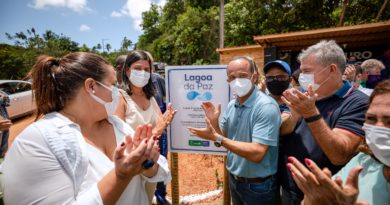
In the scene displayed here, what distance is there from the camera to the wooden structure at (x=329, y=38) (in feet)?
24.0

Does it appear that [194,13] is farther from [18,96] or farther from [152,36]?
[152,36]

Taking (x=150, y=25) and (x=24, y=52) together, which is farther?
(x=150, y=25)

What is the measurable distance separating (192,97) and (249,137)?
41.5 inches

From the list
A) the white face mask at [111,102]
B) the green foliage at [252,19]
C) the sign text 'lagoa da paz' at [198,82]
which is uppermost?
the green foliage at [252,19]

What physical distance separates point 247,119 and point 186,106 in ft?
3.40

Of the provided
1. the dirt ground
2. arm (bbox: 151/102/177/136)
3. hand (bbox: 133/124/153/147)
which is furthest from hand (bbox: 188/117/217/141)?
the dirt ground

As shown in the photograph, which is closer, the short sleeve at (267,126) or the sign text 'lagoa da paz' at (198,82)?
the short sleeve at (267,126)

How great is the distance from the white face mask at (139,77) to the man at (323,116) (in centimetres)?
168

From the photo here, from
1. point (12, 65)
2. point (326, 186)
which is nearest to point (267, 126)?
point (326, 186)

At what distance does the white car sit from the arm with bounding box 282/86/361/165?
10.2 m

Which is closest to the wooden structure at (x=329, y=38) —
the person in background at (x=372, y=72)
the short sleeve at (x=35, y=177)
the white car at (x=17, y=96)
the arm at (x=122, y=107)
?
the person in background at (x=372, y=72)

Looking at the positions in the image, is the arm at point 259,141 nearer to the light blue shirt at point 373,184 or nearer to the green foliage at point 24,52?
the light blue shirt at point 373,184

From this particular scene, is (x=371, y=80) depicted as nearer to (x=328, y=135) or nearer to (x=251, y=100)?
(x=251, y=100)

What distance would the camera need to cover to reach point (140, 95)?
121 inches
